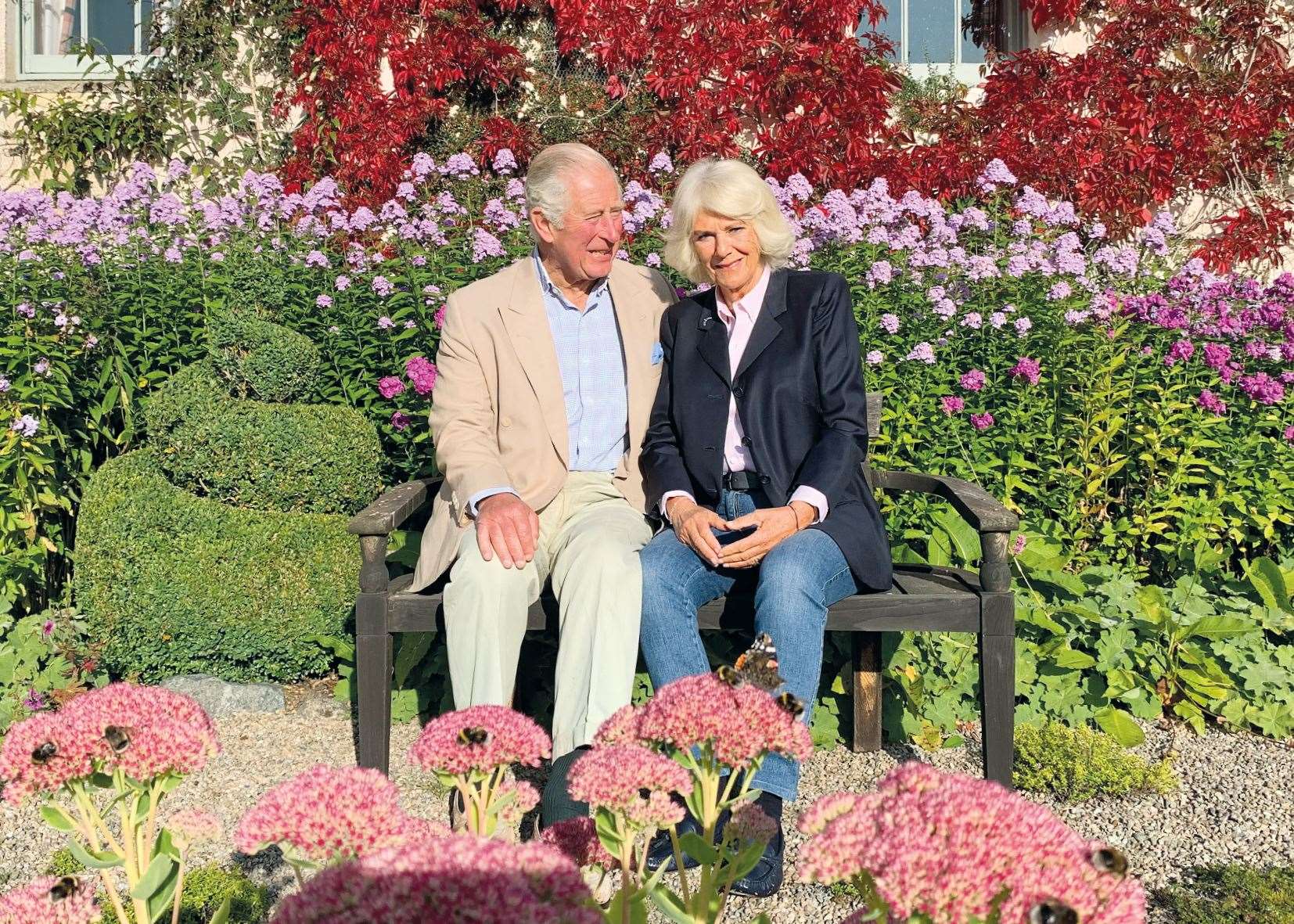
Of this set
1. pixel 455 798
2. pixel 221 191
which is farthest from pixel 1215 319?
pixel 221 191

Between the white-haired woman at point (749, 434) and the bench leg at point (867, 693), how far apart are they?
54cm

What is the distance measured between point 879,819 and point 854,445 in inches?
84.4

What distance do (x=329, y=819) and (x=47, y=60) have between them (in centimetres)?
748

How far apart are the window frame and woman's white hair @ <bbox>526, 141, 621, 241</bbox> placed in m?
5.02

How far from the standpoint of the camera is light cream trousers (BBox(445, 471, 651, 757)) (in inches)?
106

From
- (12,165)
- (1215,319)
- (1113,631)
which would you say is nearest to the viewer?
(1113,631)

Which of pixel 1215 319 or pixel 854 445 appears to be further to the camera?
pixel 1215 319

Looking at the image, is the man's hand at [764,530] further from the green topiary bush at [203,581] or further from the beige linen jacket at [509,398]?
the green topiary bush at [203,581]

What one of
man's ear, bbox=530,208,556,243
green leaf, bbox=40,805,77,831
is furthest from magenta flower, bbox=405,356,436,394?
green leaf, bbox=40,805,77,831

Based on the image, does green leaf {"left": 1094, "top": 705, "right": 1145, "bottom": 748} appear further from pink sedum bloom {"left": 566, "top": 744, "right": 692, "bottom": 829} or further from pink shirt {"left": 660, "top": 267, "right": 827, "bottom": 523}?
pink sedum bloom {"left": 566, "top": 744, "right": 692, "bottom": 829}

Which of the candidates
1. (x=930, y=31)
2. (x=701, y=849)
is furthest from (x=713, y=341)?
(x=930, y=31)

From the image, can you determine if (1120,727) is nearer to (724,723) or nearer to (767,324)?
(767,324)

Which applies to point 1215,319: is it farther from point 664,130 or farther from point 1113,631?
point 664,130

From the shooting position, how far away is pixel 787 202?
531 cm
